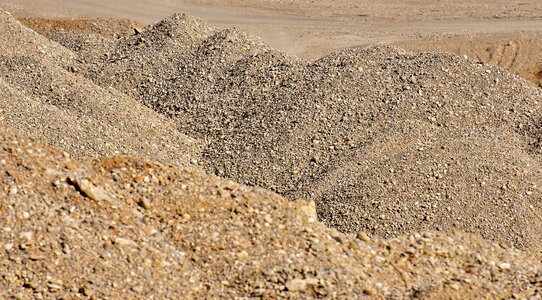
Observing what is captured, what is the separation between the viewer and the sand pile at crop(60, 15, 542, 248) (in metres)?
16.5

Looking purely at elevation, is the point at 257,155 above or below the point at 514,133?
below

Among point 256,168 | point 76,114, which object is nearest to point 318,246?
point 256,168

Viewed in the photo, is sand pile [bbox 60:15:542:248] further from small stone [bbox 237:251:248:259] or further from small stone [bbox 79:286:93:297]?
small stone [bbox 79:286:93:297]

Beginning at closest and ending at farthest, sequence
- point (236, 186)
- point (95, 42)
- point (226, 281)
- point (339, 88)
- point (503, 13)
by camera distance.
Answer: point (226, 281) → point (236, 186) → point (339, 88) → point (95, 42) → point (503, 13)

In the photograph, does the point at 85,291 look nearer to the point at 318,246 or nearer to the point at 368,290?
the point at 318,246

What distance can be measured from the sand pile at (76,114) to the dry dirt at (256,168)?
0.05 m

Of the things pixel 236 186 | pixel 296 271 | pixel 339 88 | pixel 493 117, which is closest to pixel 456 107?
pixel 493 117

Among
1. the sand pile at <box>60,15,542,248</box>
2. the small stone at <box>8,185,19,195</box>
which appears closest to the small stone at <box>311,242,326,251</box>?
the small stone at <box>8,185,19,195</box>

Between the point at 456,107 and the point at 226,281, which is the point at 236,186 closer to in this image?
the point at 226,281

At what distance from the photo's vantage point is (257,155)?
18297mm

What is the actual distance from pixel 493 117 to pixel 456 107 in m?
0.81

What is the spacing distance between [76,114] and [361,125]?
5.64m

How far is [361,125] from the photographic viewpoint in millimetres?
18750

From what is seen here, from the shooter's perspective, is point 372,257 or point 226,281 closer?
point 226,281
